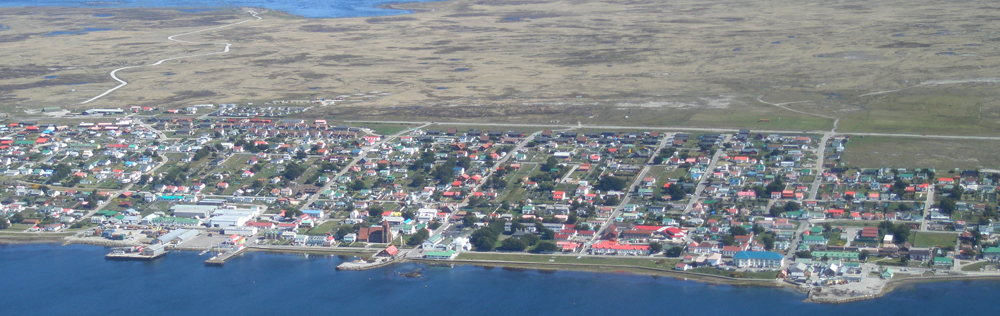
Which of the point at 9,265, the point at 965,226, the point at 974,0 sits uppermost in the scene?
the point at 974,0

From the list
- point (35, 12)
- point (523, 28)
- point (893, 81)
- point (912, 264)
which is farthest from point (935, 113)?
point (35, 12)

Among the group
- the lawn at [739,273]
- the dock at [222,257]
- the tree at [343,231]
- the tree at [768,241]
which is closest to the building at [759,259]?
the lawn at [739,273]

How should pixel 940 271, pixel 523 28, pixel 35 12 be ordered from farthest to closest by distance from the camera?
pixel 35 12, pixel 523 28, pixel 940 271

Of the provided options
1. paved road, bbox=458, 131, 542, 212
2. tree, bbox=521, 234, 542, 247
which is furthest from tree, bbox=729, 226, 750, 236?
paved road, bbox=458, 131, 542, 212

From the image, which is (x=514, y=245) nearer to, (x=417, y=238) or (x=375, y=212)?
(x=417, y=238)

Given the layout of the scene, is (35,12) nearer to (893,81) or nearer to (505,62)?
(505,62)

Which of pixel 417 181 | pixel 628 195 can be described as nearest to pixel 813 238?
pixel 628 195

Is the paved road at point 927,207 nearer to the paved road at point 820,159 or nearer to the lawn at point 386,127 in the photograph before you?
→ the paved road at point 820,159

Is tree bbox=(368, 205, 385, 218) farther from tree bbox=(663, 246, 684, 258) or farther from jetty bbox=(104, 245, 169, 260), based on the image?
tree bbox=(663, 246, 684, 258)
